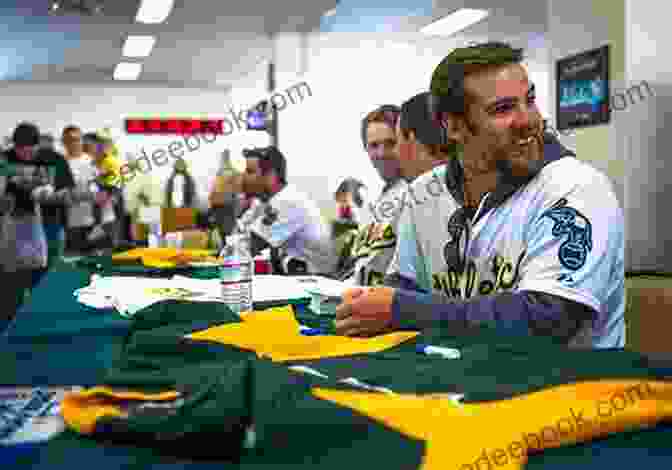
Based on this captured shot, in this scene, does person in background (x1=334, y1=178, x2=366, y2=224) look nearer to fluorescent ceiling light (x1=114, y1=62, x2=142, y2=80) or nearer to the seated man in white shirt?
fluorescent ceiling light (x1=114, y1=62, x2=142, y2=80)

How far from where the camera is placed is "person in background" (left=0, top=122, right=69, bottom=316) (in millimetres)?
4672

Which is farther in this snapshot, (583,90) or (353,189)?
(353,189)

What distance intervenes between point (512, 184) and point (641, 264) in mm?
2312

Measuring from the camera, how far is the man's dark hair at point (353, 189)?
33.7 ft

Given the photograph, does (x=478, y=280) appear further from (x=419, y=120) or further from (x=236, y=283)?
(x=419, y=120)

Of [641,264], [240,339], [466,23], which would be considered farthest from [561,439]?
[466,23]

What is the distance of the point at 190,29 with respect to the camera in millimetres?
10133

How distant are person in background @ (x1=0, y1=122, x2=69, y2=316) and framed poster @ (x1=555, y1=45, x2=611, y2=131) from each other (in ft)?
9.48

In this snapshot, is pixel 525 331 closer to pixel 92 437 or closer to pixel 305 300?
pixel 305 300

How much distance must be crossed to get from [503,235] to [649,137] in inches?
91.5

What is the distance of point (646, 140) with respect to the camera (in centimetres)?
365

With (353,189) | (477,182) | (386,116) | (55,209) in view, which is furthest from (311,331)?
(353,189)

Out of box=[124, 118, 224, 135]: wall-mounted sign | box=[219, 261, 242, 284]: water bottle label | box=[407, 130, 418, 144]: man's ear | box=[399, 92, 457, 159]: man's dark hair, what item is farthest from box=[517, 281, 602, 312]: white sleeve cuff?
box=[124, 118, 224, 135]: wall-mounted sign

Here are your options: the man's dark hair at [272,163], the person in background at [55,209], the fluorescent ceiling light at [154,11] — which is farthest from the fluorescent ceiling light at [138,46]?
the man's dark hair at [272,163]
